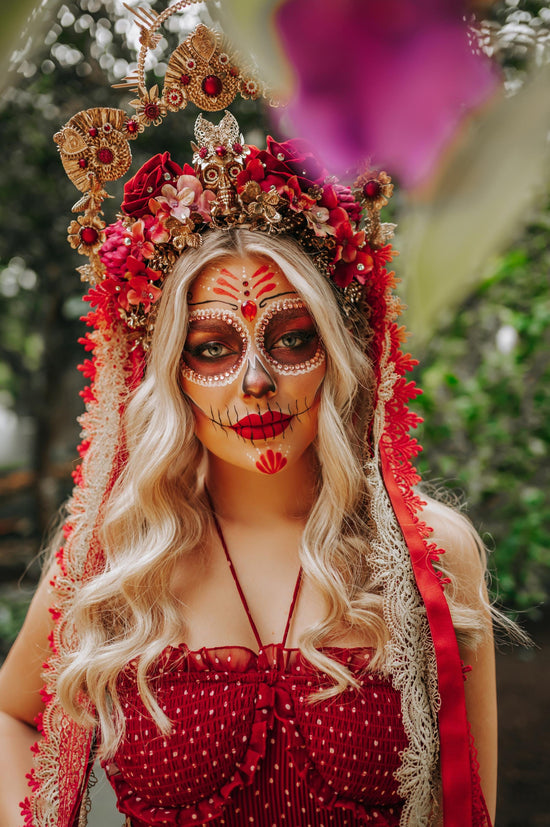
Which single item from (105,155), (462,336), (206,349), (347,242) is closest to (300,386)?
(206,349)

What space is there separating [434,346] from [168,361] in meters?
1.35

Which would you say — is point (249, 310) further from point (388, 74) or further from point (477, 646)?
point (388, 74)

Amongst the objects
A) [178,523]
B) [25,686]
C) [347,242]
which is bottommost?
[25,686]

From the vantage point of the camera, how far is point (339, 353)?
1.38 meters

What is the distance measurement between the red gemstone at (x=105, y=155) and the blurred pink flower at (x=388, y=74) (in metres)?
1.39

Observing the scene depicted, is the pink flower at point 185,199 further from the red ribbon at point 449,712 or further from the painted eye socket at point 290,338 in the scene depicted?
the red ribbon at point 449,712

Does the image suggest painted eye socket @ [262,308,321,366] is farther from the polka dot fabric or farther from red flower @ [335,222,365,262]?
the polka dot fabric

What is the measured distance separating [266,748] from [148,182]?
114 cm

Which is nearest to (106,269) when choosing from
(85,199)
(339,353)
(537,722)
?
(85,199)

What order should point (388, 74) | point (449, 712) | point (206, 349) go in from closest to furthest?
point (388, 74) < point (449, 712) < point (206, 349)

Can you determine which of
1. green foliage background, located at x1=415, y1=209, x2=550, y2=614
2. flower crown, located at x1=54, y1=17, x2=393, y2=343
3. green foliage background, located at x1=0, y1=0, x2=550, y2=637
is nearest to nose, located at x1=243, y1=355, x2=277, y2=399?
flower crown, located at x1=54, y1=17, x2=393, y2=343

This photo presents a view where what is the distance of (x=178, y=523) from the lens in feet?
4.96

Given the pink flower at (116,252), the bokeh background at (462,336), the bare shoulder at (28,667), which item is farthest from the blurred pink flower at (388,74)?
the bokeh background at (462,336)

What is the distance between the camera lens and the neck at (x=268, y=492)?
4.99 feet
